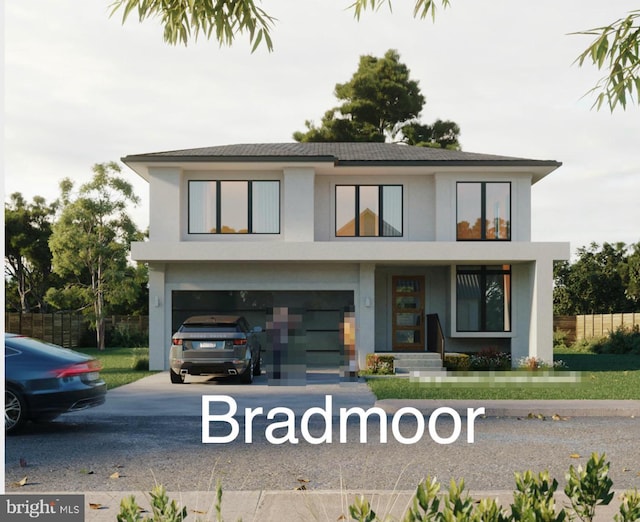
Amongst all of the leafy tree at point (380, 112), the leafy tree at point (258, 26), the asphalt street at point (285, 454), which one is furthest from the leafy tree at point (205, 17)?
the leafy tree at point (380, 112)

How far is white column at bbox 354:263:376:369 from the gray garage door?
0.42 metres

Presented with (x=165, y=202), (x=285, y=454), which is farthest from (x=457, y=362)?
(x=285, y=454)

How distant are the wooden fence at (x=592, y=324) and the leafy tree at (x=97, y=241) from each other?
63.5 ft

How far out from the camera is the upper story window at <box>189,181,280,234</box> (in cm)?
2444

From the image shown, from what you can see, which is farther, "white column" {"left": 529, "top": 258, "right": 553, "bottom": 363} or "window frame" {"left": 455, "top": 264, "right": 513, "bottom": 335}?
"window frame" {"left": 455, "top": 264, "right": 513, "bottom": 335}

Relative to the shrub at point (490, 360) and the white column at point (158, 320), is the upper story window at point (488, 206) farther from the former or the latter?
the white column at point (158, 320)

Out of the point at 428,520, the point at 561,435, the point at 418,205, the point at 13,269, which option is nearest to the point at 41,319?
the point at 13,269

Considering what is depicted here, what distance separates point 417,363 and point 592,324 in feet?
56.6

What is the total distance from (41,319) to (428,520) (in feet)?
115

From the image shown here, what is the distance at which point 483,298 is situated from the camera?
24406mm

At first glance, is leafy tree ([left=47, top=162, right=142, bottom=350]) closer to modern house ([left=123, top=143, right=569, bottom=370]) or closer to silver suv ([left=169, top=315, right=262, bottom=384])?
modern house ([left=123, top=143, right=569, bottom=370])

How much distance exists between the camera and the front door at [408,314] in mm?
25469

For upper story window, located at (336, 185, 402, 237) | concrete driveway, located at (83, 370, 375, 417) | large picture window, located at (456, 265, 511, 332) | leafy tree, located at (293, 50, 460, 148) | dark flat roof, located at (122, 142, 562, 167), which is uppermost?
leafy tree, located at (293, 50, 460, 148)

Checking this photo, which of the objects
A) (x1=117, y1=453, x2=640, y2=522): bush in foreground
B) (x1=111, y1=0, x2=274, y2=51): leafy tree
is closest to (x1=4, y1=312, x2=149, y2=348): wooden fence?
(x1=111, y1=0, x2=274, y2=51): leafy tree
